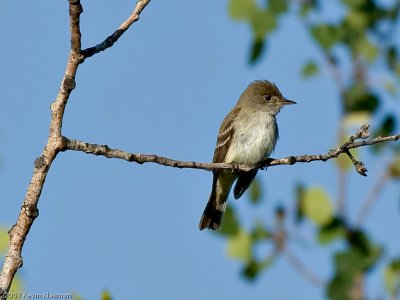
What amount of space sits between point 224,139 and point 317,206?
319 centimetres

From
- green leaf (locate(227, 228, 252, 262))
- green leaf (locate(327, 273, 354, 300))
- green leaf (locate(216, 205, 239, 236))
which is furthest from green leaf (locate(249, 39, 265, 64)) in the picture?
green leaf (locate(327, 273, 354, 300))

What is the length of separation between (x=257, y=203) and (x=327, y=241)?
479 millimetres

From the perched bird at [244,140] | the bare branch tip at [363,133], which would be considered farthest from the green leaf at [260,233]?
the perched bird at [244,140]

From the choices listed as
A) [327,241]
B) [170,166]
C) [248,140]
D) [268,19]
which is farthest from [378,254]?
[248,140]

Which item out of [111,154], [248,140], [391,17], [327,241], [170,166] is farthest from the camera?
[248,140]

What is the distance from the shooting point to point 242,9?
5426mm

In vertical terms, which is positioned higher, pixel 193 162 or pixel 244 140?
pixel 244 140

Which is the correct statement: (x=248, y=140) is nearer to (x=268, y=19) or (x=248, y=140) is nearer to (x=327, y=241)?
(x=268, y=19)

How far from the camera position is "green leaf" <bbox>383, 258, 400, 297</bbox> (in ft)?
13.9

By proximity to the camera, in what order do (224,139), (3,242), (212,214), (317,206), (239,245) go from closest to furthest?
(3,242) < (317,206) < (239,245) < (224,139) < (212,214)

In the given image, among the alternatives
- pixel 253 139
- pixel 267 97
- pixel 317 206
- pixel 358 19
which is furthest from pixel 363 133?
pixel 267 97

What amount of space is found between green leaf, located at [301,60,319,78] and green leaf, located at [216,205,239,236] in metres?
1.25

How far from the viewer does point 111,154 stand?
12.3 feet

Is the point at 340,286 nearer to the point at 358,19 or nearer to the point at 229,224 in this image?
the point at 229,224
